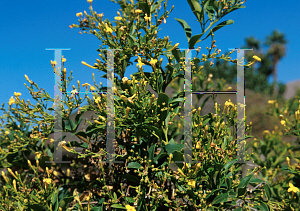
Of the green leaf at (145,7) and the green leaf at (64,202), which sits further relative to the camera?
the green leaf at (145,7)

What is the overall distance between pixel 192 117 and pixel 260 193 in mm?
647

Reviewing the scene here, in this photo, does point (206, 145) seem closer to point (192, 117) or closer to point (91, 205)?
point (192, 117)

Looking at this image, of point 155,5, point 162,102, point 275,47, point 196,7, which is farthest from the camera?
point 275,47

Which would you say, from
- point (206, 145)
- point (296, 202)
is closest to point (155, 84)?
point (206, 145)

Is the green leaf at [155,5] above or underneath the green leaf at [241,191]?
above

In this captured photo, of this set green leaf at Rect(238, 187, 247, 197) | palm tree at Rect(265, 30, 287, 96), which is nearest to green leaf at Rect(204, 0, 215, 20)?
green leaf at Rect(238, 187, 247, 197)

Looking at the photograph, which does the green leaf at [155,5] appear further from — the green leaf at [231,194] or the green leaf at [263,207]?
the green leaf at [263,207]

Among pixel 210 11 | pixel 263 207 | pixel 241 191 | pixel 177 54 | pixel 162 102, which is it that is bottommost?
pixel 263 207

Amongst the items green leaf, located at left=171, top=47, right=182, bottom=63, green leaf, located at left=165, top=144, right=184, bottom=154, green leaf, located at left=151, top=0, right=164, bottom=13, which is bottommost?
green leaf, located at left=165, top=144, right=184, bottom=154

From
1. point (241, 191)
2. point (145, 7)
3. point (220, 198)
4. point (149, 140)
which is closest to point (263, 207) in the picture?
point (241, 191)

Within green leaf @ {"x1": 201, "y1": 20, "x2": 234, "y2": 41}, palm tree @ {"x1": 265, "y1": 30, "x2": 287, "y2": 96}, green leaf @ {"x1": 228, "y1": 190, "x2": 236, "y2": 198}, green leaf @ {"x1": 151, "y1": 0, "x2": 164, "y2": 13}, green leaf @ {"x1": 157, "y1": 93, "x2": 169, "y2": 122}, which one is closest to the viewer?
green leaf @ {"x1": 157, "y1": 93, "x2": 169, "y2": 122}

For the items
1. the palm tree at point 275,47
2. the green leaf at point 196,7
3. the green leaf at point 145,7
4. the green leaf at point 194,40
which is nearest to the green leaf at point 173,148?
the green leaf at point 194,40

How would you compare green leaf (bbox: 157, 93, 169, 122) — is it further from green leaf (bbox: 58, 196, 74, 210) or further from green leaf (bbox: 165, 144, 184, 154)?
green leaf (bbox: 58, 196, 74, 210)

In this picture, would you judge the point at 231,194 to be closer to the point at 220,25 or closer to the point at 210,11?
the point at 220,25
